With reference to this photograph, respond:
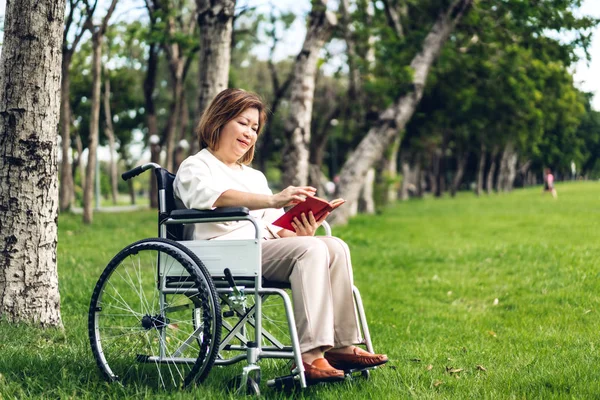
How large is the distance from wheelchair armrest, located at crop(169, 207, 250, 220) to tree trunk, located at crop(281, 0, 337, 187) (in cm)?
939

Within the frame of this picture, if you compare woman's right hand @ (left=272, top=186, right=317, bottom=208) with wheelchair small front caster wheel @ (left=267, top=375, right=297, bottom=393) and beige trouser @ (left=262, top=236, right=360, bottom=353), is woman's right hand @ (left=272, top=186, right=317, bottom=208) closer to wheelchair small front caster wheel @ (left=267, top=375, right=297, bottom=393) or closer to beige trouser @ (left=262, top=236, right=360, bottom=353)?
beige trouser @ (left=262, top=236, right=360, bottom=353)

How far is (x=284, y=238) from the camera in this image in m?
3.99

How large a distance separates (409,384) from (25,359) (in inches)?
79.4

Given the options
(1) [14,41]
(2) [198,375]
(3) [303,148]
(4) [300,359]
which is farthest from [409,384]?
(3) [303,148]

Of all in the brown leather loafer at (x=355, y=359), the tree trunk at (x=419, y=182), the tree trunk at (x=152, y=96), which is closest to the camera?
the brown leather loafer at (x=355, y=359)

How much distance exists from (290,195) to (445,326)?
2.94m

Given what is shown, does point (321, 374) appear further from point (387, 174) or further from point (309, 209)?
point (387, 174)

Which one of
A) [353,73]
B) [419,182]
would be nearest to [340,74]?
[353,73]

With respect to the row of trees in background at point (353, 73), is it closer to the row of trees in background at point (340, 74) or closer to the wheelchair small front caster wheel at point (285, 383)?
the row of trees in background at point (340, 74)

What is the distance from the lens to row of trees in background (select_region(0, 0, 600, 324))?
13125mm

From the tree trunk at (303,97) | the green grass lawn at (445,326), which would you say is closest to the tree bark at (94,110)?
the green grass lawn at (445,326)

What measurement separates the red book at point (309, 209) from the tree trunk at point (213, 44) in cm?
536

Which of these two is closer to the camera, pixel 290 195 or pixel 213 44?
pixel 290 195

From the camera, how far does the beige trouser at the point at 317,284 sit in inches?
149
